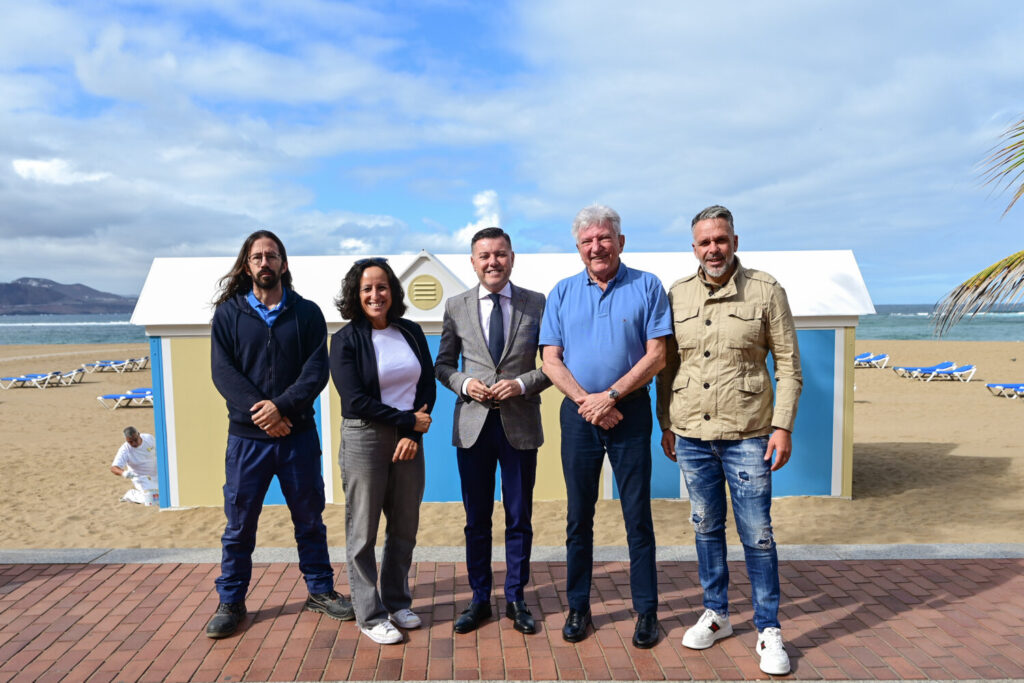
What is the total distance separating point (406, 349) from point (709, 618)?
212 cm

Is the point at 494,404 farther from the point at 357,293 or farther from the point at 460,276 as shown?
the point at 460,276

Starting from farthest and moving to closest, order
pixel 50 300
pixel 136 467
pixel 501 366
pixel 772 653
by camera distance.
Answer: pixel 50 300, pixel 136 467, pixel 501 366, pixel 772 653

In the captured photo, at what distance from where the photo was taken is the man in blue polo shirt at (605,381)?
3273 mm

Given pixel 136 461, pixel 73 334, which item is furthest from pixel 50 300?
pixel 136 461

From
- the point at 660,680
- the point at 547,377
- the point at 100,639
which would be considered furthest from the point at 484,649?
the point at 100,639

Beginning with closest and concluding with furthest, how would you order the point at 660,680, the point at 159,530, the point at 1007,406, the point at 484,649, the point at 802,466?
the point at 660,680 < the point at 484,649 < the point at 159,530 < the point at 802,466 < the point at 1007,406

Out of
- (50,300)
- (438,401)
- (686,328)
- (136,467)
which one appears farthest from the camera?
(50,300)

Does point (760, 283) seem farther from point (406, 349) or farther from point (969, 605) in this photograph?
point (969, 605)

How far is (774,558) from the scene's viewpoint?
3225mm

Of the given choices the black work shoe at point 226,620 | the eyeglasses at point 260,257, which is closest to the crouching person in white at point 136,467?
the black work shoe at point 226,620

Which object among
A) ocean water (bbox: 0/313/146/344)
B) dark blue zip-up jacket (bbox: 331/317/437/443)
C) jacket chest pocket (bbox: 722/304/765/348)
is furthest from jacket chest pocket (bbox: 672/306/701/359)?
ocean water (bbox: 0/313/146/344)

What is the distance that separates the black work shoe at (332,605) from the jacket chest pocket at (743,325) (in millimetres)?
2566

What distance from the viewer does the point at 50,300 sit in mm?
166875

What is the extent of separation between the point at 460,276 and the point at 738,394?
16.5 feet
